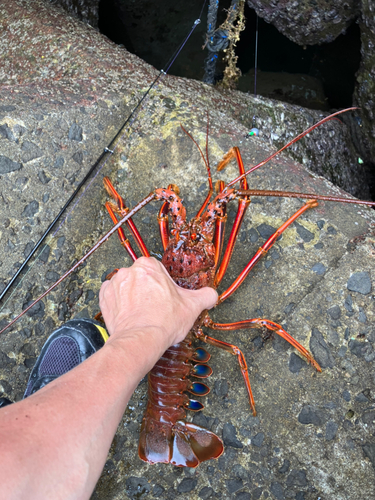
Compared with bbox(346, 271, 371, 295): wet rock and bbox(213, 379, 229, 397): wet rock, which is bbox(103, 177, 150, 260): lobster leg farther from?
bbox(346, 271, 371, 295): wet rock

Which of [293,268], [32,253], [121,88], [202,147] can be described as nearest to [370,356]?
[293,268]

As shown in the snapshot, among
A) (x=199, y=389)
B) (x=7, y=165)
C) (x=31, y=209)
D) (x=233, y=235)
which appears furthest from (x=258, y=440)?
(x=7, y=165)

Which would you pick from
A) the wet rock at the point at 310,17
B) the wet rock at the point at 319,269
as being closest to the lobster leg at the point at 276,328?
the wet rock at the point at 319,269

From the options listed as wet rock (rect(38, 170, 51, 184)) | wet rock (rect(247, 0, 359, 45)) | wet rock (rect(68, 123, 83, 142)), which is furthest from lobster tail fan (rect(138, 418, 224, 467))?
wet rock (rect(247, 0, 359, 45))

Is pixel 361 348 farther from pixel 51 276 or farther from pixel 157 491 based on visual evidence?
pixel 51 276

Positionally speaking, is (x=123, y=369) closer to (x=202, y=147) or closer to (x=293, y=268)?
(x=293, y=268)

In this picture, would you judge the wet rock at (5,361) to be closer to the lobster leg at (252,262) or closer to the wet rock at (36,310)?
the wet rock at (36,310)

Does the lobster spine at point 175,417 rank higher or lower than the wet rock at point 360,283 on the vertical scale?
lower
